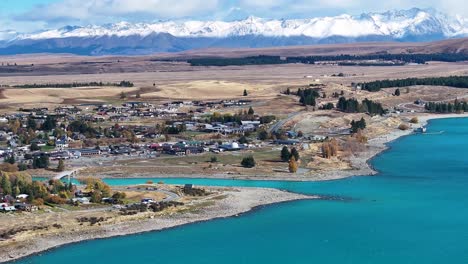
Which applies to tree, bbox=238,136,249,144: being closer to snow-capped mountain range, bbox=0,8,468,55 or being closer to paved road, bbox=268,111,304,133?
paved road, bbox=268,111,304,133

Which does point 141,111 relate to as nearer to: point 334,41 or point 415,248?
point 415,248

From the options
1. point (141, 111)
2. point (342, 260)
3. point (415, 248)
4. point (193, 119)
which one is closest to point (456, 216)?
point (415, 248)

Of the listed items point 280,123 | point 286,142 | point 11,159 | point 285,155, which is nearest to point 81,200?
point 11,159

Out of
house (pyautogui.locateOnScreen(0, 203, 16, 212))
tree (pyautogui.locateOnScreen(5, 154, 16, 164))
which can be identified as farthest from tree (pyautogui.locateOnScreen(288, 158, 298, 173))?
house (pyautogui.locateOnScreen(0, 203, 16, 212))

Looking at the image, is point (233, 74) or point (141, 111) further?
point (233, 74)

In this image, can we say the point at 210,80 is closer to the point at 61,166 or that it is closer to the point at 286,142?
the point at 286,142

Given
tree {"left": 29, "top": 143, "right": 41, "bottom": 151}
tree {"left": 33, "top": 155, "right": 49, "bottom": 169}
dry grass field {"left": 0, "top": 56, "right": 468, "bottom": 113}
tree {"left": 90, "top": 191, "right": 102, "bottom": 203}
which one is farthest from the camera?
dry grass field {"left": 0, "top": 56, "right": 468, "bottom": 113}

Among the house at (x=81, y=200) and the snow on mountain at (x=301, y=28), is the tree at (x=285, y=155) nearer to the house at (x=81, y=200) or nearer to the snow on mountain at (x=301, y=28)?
the house at (x=81, y=200)
